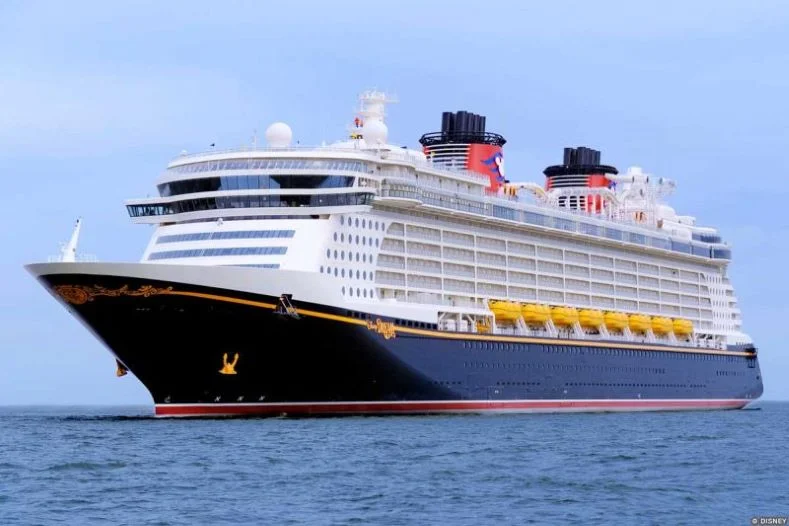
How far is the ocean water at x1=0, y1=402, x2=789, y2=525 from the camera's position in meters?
28.2

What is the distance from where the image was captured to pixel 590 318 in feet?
233

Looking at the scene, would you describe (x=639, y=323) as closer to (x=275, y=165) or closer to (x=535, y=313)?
(x=535, y=313)

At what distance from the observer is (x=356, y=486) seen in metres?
31.7

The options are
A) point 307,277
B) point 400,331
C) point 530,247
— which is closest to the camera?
point 307,277

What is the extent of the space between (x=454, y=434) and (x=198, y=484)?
1566 cm

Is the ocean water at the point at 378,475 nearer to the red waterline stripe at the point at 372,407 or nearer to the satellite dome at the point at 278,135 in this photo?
the red waterline stripe at the point at 372,407

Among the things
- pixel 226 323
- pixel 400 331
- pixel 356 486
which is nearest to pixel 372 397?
pixel 400 331

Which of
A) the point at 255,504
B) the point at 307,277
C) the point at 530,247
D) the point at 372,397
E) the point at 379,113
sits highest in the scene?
the point at 379,113

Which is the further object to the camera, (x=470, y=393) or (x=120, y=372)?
(x=470, y=393)

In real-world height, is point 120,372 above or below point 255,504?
above

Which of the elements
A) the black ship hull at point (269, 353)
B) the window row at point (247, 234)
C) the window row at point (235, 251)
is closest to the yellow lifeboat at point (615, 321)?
the black ship hull at point (269, 353)

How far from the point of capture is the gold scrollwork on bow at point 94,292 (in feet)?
159

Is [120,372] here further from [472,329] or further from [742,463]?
[742,463]

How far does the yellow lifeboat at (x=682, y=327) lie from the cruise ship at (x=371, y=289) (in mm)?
3242
